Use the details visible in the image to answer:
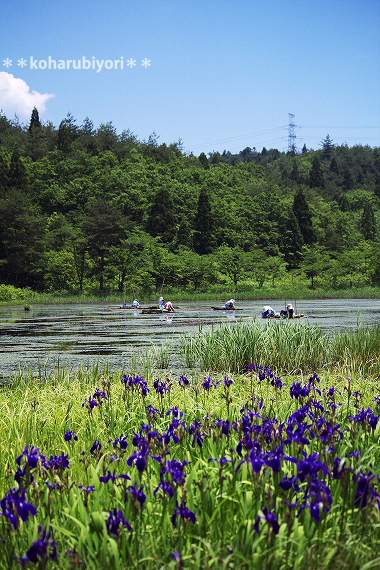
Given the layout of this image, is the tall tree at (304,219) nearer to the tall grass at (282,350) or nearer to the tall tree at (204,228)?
Result: the tall tree at (204,228)

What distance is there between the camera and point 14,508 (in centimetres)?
259

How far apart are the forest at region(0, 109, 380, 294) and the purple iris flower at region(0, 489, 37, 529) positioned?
51881 mm

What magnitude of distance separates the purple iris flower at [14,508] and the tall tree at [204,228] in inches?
2548

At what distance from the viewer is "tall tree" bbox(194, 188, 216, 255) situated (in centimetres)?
6744

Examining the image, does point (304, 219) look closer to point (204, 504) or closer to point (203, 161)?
point (203, 161)

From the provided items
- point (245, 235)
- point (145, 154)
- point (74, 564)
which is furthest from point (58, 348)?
point (145, 154)

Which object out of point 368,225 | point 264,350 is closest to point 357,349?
point 264,350

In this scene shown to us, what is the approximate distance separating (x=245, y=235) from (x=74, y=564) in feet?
232

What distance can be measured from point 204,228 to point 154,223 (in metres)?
5.62

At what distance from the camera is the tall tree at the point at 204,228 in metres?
67.4

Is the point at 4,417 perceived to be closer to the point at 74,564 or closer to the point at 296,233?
the point at 74,564

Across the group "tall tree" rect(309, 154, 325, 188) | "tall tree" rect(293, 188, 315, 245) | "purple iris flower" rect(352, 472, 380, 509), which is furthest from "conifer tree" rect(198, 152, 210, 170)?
"purple iris flower" rect(352, 472, 380, 509)

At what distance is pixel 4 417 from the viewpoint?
6.00 metres

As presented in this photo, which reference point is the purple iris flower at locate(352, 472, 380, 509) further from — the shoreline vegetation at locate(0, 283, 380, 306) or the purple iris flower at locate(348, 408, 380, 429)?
the shoreline vegetation at locate(0, 283, 380, 306)
